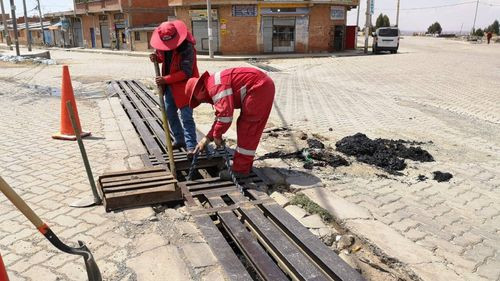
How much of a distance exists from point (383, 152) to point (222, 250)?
3068mm

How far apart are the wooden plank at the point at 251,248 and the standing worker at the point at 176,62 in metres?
1.40

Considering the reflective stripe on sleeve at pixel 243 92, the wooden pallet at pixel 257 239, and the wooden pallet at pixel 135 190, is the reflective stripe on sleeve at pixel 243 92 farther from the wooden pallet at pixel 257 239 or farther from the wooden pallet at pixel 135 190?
the wooden pallet at pixel 135 190

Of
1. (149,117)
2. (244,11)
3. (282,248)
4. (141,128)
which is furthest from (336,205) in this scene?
(244,11)

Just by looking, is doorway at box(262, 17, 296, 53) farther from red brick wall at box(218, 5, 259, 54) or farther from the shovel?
the shovel

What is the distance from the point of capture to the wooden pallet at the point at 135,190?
354 cm

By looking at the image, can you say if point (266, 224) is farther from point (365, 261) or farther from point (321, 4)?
point (321, 4)

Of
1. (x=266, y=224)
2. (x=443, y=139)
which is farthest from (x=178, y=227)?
(x=443, y=139)

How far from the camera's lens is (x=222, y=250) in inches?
112

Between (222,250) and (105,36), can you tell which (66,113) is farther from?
(105,36)

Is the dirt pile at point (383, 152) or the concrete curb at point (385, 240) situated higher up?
the dirt pile at point (383, 152)

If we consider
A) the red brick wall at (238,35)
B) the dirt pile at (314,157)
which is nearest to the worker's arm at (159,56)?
the dirt pile at (314,157)

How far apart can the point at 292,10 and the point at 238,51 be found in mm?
4607

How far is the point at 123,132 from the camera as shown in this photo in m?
Result: 6.15

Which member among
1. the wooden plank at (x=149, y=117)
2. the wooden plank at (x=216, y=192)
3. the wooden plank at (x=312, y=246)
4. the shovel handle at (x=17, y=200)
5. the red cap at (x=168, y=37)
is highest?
the red cap at (x=168, y=37)
